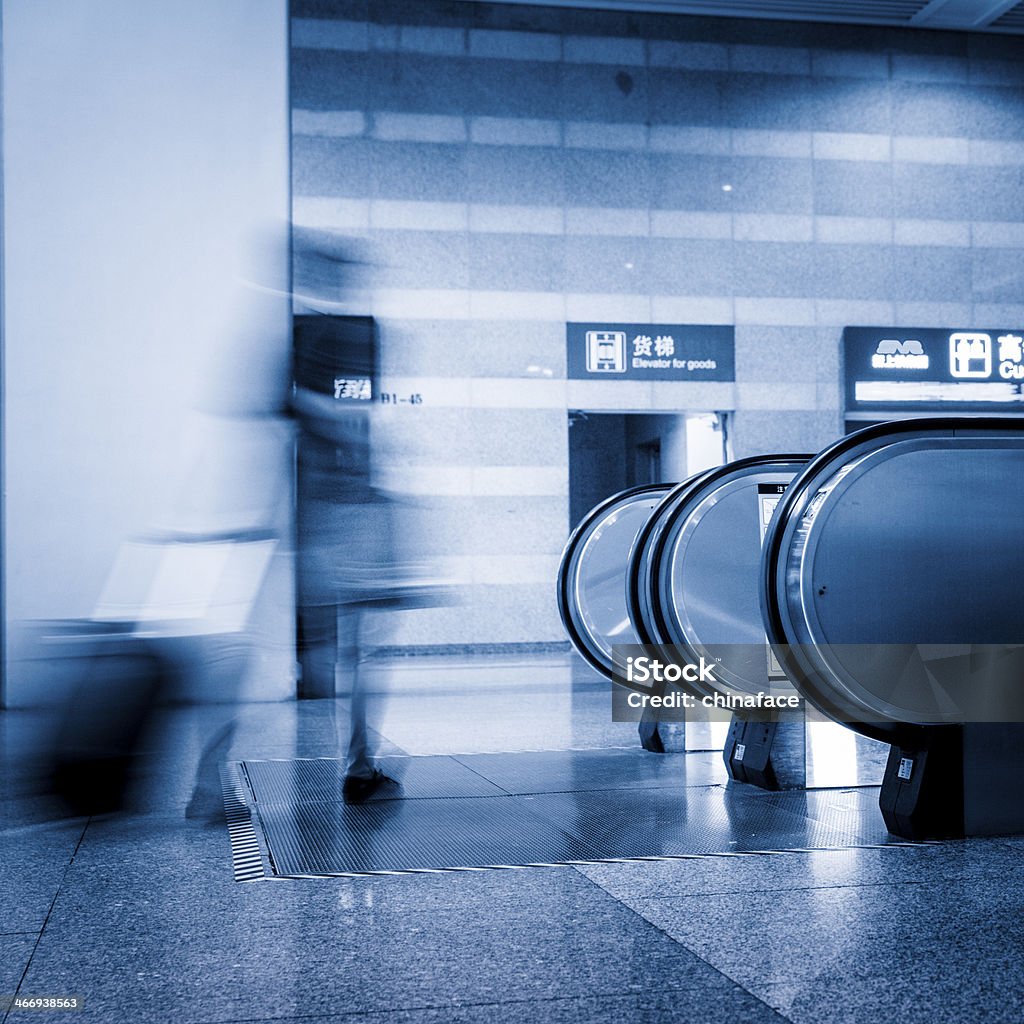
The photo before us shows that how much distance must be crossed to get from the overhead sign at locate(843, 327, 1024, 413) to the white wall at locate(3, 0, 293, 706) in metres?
7.18

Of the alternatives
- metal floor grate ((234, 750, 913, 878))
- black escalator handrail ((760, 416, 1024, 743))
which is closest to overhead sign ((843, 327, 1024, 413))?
metal floor grate ((234, 750, 913, 878))

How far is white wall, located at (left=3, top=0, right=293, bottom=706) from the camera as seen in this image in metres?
7.79

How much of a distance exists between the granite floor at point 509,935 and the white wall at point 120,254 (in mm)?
3845

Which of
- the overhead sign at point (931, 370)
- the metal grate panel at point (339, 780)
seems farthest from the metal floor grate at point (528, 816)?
the overhead sign at point (931, 370)

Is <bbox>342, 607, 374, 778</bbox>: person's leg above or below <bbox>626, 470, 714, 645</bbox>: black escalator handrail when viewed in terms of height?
below

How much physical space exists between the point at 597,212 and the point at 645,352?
5.08 ft

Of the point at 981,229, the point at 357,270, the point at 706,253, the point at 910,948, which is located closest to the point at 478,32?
the point at 706,253

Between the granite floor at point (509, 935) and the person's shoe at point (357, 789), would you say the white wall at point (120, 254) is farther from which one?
the granite floor at point (509, 935)

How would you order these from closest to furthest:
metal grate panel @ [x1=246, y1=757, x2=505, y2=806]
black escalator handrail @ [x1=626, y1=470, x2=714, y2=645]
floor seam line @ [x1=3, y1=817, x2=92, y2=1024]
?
floor seam line @ [x1=3, y1=817, x2=92, y2=1024] < metal grate panel @ [x1=246, y1=757, x2=505, y2=806] < black escalator handrail @ [x1=626, y1=470, x2=714, y2=645]

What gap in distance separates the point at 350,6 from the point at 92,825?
10347 mm

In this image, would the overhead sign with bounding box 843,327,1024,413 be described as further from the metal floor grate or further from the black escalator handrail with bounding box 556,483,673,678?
the metal floor grate

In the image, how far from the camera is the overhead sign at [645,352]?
12.7m

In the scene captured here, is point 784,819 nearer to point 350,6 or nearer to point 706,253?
point 706,253

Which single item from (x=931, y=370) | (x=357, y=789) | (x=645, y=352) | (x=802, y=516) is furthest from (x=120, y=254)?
(x=931, y=370)
